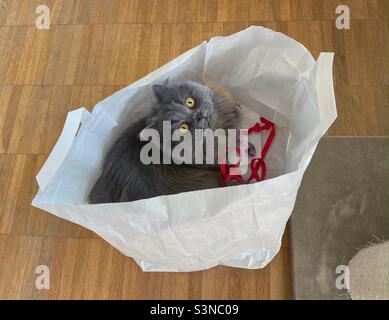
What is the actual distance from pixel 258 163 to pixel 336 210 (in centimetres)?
25

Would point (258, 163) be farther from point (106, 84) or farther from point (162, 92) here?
point (106, 84)

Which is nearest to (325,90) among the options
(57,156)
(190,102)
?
(190,102)

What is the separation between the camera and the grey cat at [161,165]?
854 millimetres

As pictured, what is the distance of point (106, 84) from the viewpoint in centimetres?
129

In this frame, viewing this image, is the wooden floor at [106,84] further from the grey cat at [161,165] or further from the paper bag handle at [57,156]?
the paper bag handle at [57,156]

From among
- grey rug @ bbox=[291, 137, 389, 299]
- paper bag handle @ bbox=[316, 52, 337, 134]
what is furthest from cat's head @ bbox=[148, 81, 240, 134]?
grey rug @ bbox=[291, 137, 389, 299]

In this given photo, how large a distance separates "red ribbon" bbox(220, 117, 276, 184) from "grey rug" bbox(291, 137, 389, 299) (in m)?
0.15

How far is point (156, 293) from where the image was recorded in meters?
1.05

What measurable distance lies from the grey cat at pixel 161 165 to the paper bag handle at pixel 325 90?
0.25m

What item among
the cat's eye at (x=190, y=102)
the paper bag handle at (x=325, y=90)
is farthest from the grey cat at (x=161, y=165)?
the paper bag handle at (x=325, y=90)

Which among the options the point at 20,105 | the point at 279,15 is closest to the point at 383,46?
the point at 279,15

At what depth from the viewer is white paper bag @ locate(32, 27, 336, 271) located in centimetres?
70

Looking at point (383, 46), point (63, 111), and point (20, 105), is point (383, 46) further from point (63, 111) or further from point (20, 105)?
point (20, 105)

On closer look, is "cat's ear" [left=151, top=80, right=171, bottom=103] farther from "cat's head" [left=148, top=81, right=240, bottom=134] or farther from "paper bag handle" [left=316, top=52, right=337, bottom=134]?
"paper bag handle" [left=316, top=52, right=337, bottom=134]
